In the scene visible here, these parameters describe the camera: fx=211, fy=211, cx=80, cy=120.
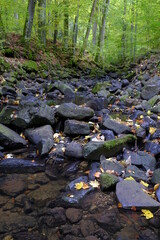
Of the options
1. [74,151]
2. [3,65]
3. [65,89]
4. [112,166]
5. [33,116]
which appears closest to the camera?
[112,166]

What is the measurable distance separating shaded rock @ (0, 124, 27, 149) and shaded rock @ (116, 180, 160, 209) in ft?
6.99

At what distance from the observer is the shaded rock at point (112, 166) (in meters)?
3.26

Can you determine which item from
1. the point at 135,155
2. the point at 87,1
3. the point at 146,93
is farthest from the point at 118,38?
the point at 135,155

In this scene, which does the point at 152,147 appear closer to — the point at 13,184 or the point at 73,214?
the point at 73,214

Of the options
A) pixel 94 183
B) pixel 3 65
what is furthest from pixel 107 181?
pixel 3 65

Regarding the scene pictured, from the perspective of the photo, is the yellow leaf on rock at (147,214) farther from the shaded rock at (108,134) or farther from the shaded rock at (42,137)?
the shaded rock at (42,137)

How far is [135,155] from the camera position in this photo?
11.9 ft

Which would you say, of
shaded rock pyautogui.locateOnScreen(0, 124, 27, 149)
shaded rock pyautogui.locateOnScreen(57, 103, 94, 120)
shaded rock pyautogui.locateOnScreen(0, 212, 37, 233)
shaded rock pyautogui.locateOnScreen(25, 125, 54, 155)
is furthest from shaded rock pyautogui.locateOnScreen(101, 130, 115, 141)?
shaded rock pyautogui.locateOnScreen(0, 212, 37, 233)

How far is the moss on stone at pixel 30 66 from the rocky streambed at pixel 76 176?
696 centimetres

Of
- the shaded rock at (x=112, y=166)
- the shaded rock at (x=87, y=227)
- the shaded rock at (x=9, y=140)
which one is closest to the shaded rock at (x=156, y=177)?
A: the shaded rock at (x=112, y=166)

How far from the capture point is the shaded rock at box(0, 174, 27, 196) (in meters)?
2.81

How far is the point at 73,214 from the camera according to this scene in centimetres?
245

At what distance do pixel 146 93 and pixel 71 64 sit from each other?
9301 millimetres

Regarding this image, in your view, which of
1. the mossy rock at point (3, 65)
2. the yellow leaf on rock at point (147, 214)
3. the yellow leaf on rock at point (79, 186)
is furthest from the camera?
the mossy rock at point (3, 65)
